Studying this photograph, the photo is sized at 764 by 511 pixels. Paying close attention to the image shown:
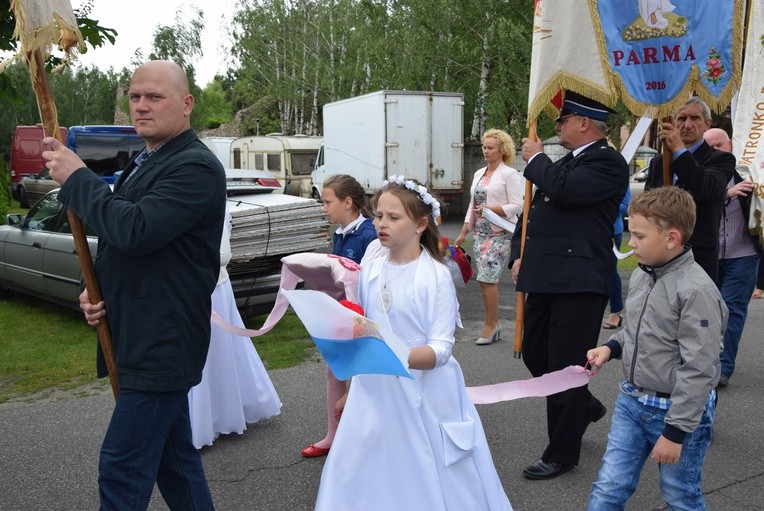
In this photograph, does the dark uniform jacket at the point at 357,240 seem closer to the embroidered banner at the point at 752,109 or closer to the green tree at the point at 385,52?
the embroidered banner at the point at 752,109

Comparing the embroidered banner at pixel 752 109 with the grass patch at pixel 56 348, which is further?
the grass patch at pixel 56 348

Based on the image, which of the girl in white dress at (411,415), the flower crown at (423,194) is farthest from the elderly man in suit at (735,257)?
the girl in white dress at (411,415)

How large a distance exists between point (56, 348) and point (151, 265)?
219 inches

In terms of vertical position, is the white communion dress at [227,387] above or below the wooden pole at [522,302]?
below

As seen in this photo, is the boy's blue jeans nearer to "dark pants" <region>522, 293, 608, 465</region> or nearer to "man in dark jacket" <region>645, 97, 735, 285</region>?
"dark pants" <region>522, 293, 608, 465</region>

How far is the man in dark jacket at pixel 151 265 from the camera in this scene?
2619 millimetres

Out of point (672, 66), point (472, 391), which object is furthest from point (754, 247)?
point (472, 391)

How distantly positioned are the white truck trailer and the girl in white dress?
17049 millimetres

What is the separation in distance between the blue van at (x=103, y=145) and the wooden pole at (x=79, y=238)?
15.5 meters

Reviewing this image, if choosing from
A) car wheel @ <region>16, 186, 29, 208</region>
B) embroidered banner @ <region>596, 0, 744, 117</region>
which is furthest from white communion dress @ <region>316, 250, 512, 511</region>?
car wheel @ <region>16, 186, 29, 208</region>

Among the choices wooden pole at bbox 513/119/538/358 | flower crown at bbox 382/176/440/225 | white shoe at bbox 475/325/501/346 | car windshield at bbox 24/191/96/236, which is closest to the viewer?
flower crown at bbox 382/176/440/225

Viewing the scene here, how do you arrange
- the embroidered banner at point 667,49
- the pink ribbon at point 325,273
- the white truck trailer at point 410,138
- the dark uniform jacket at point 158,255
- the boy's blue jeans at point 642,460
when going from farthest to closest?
the white truck trailer at point 410,138 → the embroidered banner at point 667,49 → the pink ribbon at point 325,273 → the boy's blue jeans at point 642,460 → the dark uniform jacket at point 158,255

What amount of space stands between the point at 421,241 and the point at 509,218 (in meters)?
3.91

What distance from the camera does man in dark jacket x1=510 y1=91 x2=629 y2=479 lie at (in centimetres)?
414
